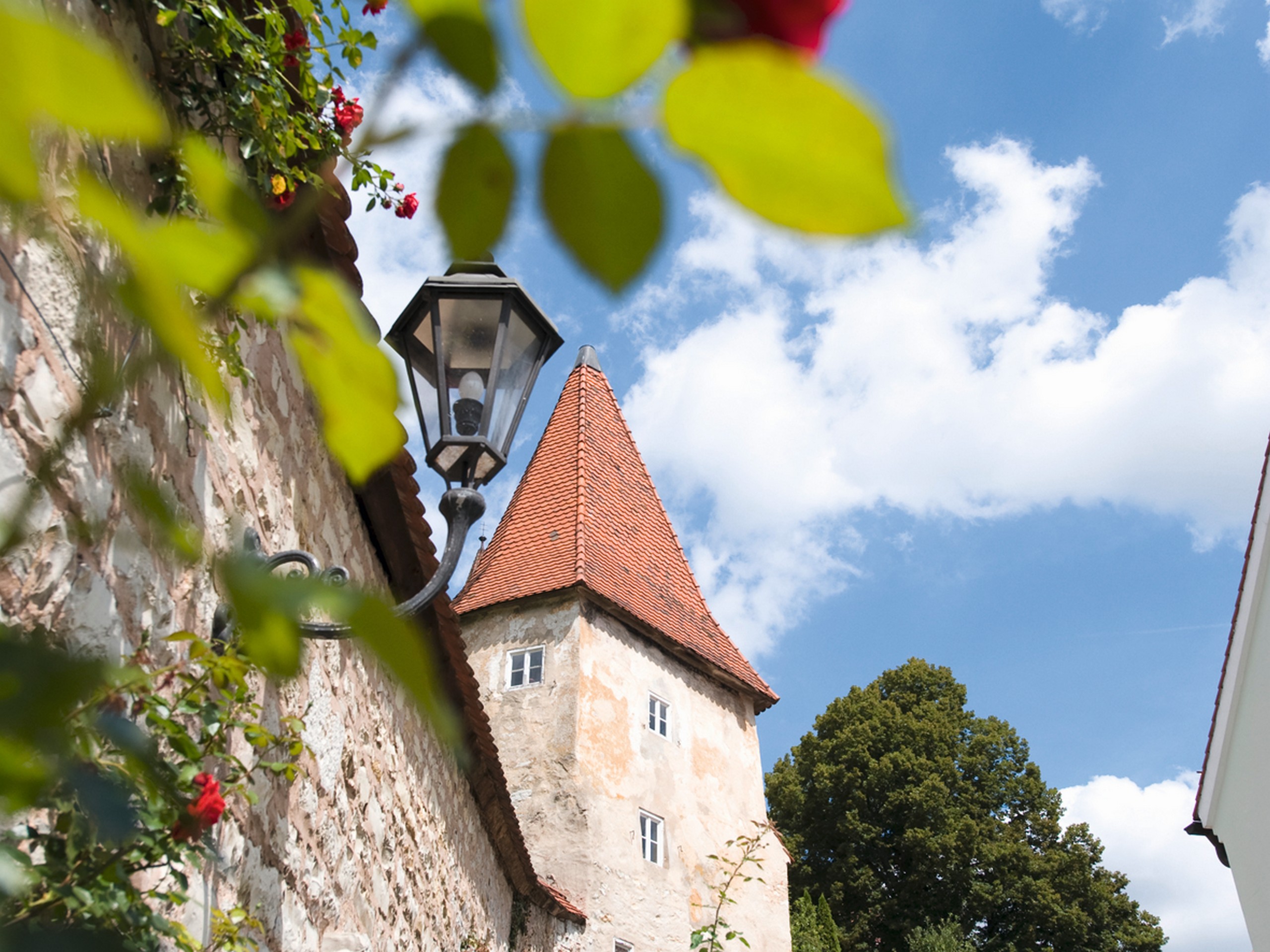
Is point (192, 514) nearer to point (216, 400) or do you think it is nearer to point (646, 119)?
point (216, 400)

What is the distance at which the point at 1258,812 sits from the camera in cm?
975

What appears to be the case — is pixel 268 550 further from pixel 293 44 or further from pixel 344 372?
pixel 344 372

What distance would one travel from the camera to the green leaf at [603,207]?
14.8 inches

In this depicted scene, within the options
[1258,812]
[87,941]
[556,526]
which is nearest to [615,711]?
[556,526]

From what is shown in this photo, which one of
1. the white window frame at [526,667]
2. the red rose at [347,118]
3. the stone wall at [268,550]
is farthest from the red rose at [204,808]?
the white window frame at [526,667]


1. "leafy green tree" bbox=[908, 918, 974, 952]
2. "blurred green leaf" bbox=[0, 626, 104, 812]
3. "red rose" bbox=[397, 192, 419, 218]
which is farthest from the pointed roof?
"leafy green tree" bbox=[908, 918, 974, 952]

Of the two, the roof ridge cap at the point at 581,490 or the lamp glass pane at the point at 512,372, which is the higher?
the roof ridge cap at the point at 581,490

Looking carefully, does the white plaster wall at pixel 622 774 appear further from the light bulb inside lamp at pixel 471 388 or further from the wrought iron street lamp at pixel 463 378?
the light bulb inside lamp at pixel 471 388

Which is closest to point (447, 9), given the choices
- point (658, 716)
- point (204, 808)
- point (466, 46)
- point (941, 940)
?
point (466, 46)

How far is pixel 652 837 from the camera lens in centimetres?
1139

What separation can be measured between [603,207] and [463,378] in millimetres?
2500

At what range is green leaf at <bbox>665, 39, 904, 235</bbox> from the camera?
0.31 metres

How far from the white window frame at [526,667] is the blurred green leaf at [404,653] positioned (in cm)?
1150

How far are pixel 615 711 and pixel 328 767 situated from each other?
8.74 metres
